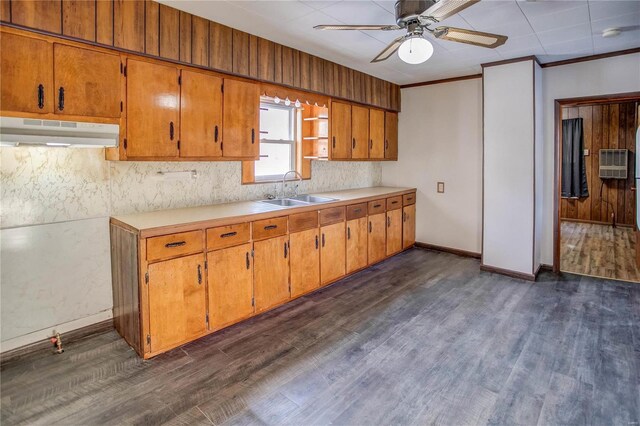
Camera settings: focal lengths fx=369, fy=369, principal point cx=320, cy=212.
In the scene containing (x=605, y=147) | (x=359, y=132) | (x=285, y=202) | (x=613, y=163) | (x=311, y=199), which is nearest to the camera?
(x=285, y=202)

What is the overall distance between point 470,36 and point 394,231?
3.04m

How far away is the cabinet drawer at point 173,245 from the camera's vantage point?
2.55 meters

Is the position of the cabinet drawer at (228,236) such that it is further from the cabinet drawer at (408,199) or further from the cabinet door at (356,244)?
the cabinet drawer at (408,199)

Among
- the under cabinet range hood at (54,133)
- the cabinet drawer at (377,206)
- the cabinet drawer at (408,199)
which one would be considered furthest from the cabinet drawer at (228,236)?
the cabinet drawer at (408,199)

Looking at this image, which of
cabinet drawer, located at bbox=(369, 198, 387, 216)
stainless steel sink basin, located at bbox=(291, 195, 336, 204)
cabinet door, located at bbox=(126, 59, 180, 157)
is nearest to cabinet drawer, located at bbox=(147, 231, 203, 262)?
cabinet door, located at bbox=(126, 59, 180, 157)

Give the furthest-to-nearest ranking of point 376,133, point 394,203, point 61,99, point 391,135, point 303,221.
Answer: point 391,135, point 376,133, point 394,203, point 303,221, point 61,99

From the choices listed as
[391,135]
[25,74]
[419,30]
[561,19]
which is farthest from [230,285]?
[391,135]

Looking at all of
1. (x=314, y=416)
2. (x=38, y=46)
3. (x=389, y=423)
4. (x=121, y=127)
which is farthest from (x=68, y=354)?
(x=389, y=423)

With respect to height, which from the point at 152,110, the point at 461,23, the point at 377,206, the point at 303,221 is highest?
the point at 461,23

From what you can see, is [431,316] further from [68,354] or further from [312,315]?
[68,354]

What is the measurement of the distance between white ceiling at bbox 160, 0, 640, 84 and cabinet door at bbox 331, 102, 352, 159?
1.91 ft

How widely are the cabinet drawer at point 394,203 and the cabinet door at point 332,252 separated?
111cm

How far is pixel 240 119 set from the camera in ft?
11.3

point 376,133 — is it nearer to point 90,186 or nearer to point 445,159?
point 445,159
